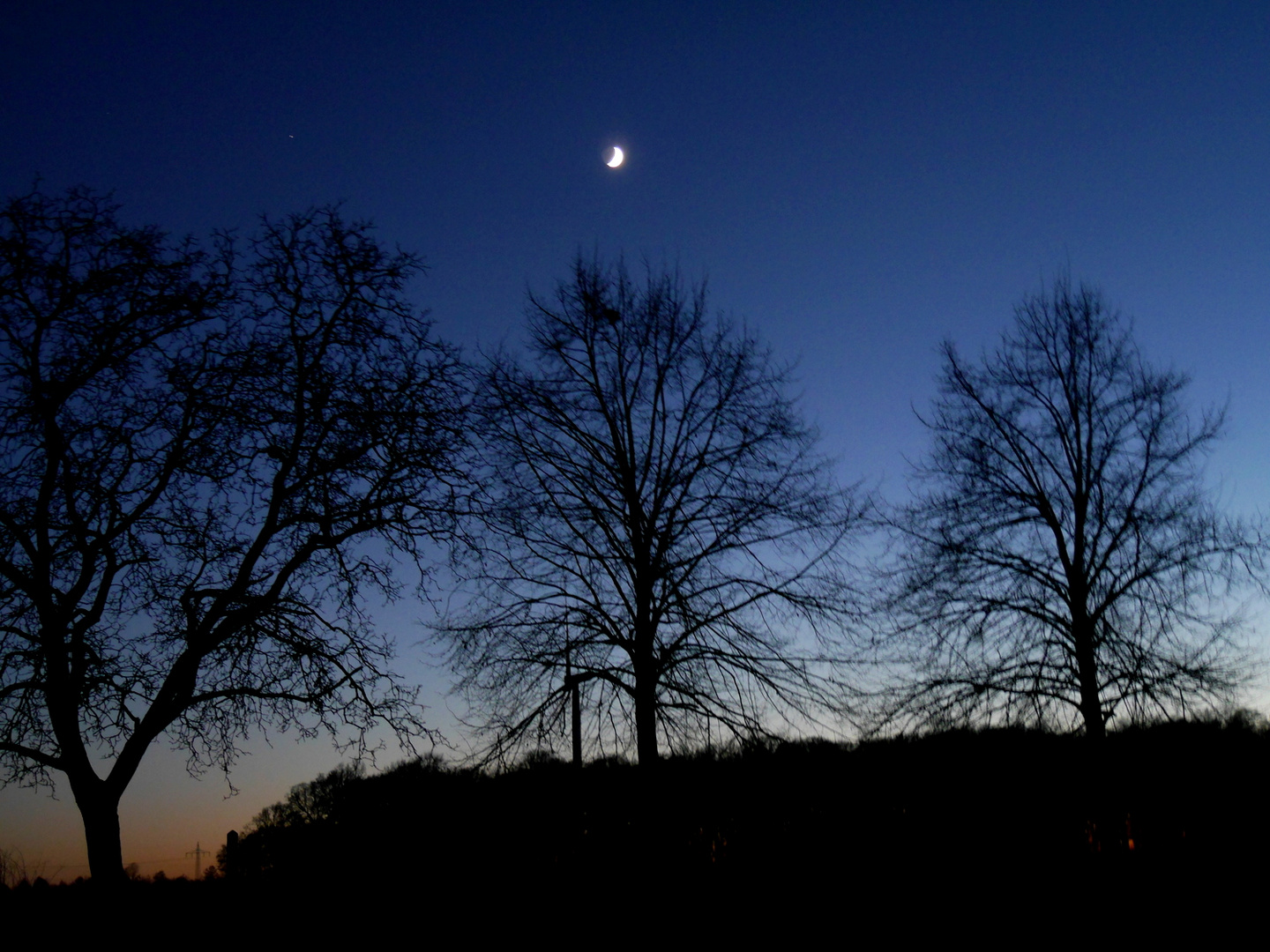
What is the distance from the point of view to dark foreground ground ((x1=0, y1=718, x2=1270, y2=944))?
9164 mm

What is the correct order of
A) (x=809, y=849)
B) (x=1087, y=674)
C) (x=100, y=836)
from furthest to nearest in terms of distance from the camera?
(x=1087, y=674)
(x=809, y=849)
(x=100, y=836)

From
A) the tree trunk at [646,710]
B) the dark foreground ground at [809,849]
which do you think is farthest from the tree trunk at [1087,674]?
the tree trunk at [646,710]

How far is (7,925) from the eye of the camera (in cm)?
958

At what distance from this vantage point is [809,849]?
10539 mm

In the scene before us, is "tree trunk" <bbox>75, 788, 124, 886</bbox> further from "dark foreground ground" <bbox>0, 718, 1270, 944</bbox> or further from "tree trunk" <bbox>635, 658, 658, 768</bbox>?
"tree trunk" <bbox>635, 658, 658, 768</bbox>

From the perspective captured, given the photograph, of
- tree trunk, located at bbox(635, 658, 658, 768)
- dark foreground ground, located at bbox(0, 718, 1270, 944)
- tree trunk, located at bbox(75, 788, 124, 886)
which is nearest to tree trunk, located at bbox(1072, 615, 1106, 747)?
dark foreground ground, located at bbox(0, 718, 1270, 944)

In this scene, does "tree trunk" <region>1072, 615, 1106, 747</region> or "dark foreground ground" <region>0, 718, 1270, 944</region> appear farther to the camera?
"tree trunk" <region>1072, 615, 1106, 747</region>

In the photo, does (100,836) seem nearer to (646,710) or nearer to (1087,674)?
(646,710)

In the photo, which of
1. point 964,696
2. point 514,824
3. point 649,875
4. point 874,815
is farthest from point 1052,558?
point 514,824

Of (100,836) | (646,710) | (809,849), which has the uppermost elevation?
(646,710)

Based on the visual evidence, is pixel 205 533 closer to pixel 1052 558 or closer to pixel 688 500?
pixel 688 500

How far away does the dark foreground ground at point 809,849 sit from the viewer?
9.16 m

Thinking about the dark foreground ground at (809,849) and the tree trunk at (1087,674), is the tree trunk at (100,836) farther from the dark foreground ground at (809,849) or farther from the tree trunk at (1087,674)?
the tree trunk at (1087,674)

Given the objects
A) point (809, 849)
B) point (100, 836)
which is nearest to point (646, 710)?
point (809, 849)
